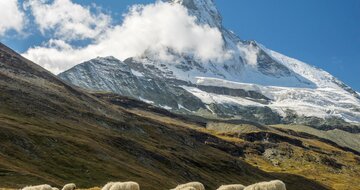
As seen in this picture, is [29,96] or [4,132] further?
[29,96]

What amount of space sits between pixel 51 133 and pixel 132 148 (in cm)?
3661

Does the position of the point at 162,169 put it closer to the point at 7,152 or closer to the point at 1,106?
the point at 1,106

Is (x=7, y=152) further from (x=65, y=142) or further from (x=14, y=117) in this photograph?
(x=14, y=117)

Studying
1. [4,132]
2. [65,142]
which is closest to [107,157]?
[65,142]

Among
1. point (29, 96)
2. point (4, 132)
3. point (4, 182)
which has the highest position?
point (29, 96)

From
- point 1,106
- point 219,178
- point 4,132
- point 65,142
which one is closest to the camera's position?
point 4,132

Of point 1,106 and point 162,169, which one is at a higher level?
point 1,106

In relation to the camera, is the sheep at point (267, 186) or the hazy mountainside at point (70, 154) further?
the hazy mountainside at point (70, 154)

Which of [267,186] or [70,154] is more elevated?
[267,186]

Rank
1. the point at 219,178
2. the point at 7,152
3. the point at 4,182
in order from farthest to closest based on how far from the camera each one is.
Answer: the point at 219,178 → the point at 7,152 → the point at 4,182

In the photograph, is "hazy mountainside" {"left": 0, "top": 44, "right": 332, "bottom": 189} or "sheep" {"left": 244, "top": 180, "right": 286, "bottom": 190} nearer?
"sheep" {"left": 244, "top": 180, "right": 286, "bottom": 190}

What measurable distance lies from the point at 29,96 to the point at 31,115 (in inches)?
1296

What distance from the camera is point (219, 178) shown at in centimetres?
19038

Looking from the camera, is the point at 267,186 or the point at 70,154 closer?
the point at 267,186
